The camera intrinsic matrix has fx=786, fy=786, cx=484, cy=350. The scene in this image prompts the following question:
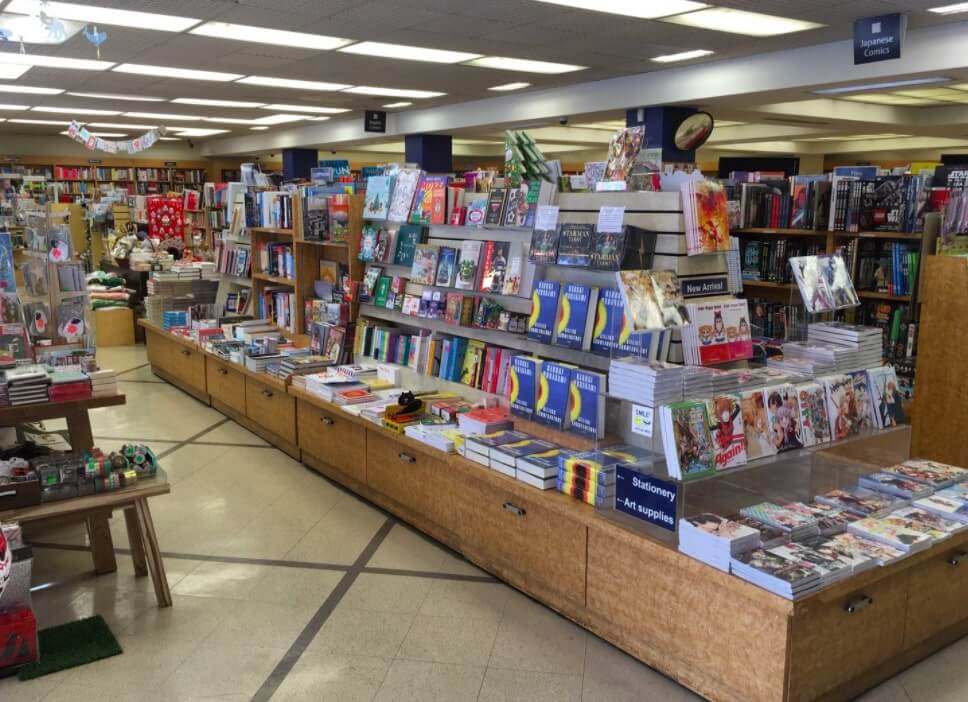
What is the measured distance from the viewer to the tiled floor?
298 centimetres

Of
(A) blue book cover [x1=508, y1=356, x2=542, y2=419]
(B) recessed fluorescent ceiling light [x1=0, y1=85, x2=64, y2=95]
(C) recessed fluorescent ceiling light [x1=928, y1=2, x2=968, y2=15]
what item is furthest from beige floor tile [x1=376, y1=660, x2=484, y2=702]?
(B) recessed fluorescent ceiling light [x1=0, y1=85, x2=64, y2=95]

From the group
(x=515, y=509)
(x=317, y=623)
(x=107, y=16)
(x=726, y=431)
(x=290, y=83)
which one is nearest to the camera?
(x=726, y=431)

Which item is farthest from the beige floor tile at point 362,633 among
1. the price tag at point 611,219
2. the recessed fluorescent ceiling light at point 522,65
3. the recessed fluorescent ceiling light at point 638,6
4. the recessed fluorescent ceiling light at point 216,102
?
the recessed fluorescent ceiling light at point 216,102

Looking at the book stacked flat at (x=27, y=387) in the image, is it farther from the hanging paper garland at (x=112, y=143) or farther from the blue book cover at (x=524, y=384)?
the hanging paper garland at (x=112, y=143)

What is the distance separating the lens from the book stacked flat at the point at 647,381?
10.2ft

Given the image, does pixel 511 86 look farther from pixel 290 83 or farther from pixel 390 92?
pixel 290 83

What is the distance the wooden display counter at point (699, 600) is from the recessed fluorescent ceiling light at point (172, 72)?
6.58m

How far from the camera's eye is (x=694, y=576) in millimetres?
2840

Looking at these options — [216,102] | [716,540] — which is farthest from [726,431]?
[216,102]

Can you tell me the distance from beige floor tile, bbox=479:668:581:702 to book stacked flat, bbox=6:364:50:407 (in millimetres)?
2452

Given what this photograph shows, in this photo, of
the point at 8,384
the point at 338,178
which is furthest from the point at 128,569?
the point at 338,178

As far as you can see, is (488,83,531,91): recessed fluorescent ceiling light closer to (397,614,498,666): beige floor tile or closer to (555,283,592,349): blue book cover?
(555,283,592,349): blue book cover

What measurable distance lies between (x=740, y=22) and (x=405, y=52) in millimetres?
3171

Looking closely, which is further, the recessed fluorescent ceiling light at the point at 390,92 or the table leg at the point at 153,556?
the recessed fluorescent ceiling light at the point at 390,92
